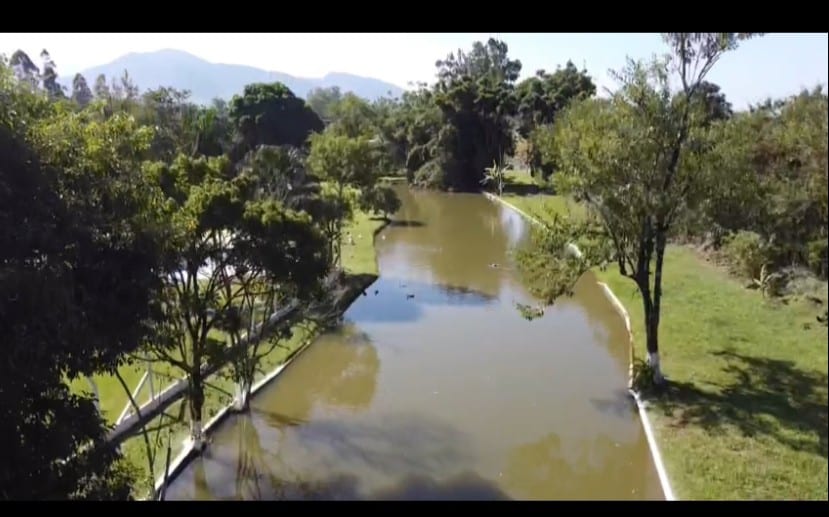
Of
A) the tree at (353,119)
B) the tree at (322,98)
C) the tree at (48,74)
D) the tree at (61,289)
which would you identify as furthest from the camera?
the tree at (322,98)

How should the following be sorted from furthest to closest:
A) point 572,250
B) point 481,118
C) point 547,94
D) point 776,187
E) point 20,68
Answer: point 481,118
point 547,94
point 572,250
point 776,187
point 20,68

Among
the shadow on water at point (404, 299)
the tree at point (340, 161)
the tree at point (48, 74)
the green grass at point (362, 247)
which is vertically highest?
the tree at point (48, 74)

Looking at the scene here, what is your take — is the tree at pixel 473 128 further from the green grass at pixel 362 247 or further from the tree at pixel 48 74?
the tree at pixel 48 74

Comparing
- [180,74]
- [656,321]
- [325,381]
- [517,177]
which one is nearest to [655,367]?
[656,321]

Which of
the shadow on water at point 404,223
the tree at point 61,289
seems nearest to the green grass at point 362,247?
the shadow on water at point 404,223

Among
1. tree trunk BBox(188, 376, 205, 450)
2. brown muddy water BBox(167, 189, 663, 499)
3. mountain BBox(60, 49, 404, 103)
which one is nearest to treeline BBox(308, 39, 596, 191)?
mountain BBox(60, 49, 404, 103)

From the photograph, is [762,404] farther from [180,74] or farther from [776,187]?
[180,74]

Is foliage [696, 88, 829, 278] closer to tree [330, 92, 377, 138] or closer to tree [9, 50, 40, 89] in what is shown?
tree [9, 50, 40, 89]
